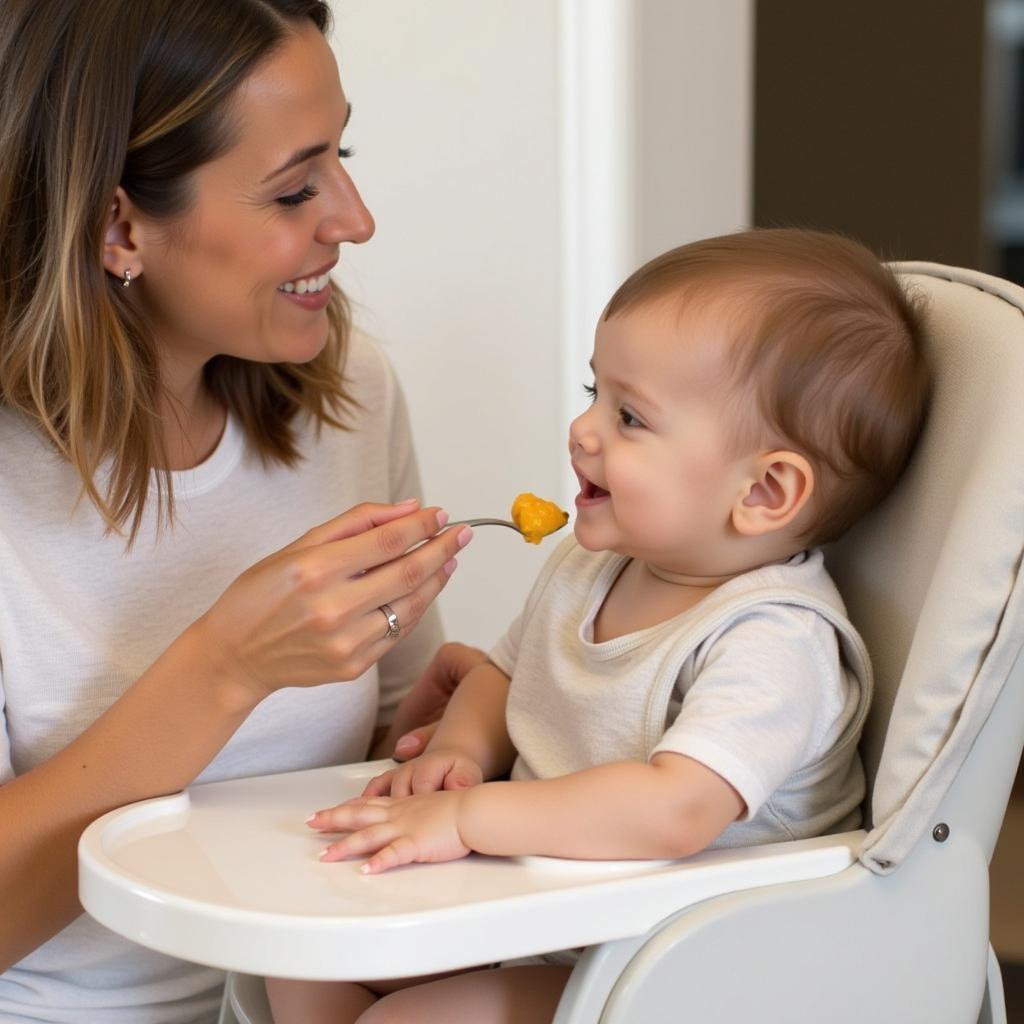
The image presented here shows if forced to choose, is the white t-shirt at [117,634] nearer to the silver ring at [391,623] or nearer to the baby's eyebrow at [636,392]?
the silver ring at [391,623]

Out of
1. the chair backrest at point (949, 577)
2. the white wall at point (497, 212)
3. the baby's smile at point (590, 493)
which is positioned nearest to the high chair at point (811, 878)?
the chair backrest at point (949, 577)

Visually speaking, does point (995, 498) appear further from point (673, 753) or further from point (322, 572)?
point (322, 572)

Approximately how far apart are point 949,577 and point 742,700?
0.51 feet

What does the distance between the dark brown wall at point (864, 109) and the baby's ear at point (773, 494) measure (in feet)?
6.32

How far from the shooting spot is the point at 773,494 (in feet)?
3.38

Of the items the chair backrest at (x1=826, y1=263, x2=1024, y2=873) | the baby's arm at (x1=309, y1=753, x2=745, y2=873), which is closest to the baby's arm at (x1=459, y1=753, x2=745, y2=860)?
the baby's arm at (x1=309, y1=753, x2=745, y2=873)

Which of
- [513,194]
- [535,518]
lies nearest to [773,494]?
[535,518]

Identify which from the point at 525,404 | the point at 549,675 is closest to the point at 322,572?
the point at 549,675

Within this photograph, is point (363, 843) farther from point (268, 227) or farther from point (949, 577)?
point (268, 227)

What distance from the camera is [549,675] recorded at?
1114mm

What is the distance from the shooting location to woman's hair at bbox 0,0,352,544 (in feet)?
3.65

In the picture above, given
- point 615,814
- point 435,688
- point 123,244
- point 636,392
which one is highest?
point 123,244

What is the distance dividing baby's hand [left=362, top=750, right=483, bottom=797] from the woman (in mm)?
116

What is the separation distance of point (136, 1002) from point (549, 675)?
1.43ft
